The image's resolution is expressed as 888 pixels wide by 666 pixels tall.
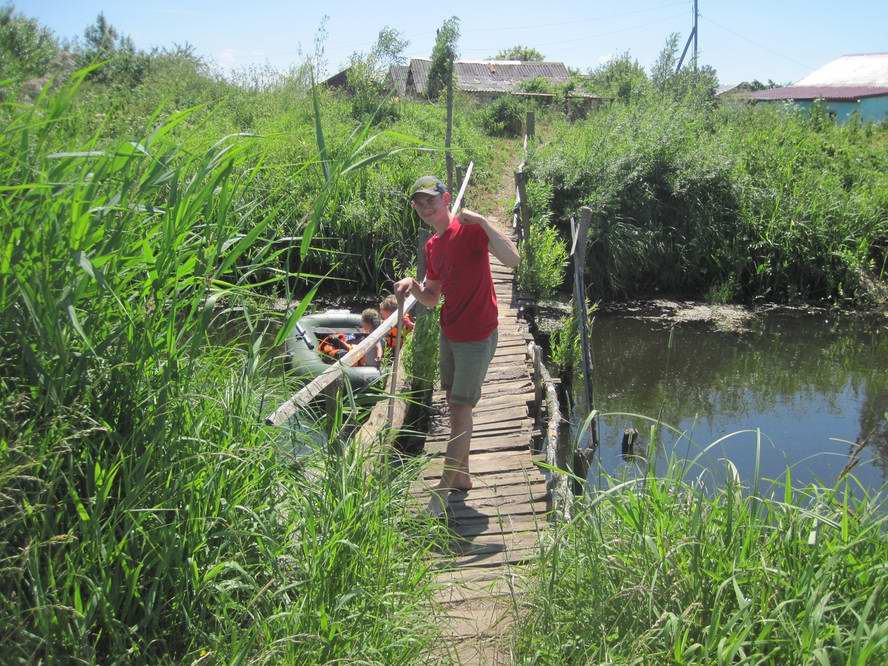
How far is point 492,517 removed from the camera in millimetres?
4320

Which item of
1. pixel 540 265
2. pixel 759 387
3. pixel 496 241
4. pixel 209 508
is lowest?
pixel 759 387

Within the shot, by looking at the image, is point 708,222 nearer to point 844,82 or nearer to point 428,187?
point 428,187

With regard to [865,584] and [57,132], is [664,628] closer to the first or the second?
[865,584]

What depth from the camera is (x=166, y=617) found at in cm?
226

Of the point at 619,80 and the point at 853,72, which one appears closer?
the point at 619,80

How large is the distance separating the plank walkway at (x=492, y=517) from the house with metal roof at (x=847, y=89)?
2764 centimetres

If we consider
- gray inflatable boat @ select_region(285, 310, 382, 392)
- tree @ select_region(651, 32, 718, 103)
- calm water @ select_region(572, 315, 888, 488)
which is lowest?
calm water @ select_region(572, 315, 888, 488)

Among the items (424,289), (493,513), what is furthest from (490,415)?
(424,289)

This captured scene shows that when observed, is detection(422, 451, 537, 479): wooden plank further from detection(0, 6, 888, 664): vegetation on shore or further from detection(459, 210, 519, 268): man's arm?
detection(0, 6, 888, 664): vegetation on shore

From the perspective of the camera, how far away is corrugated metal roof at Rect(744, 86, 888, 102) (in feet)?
107

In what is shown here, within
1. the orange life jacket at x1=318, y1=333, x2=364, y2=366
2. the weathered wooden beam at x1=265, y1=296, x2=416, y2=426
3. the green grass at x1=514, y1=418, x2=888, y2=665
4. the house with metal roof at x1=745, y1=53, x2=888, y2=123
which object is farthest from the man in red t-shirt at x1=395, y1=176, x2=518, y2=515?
the house with metal roof at x1=745, y1=53, x2=888, y2=123

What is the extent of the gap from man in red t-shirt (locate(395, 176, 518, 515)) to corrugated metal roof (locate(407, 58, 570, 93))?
3354cm

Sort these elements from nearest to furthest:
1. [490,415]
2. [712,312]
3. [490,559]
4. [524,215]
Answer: [490,559] → [490,415] → [524,215] → [712,312]

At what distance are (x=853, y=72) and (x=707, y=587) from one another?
4310 centimetres
